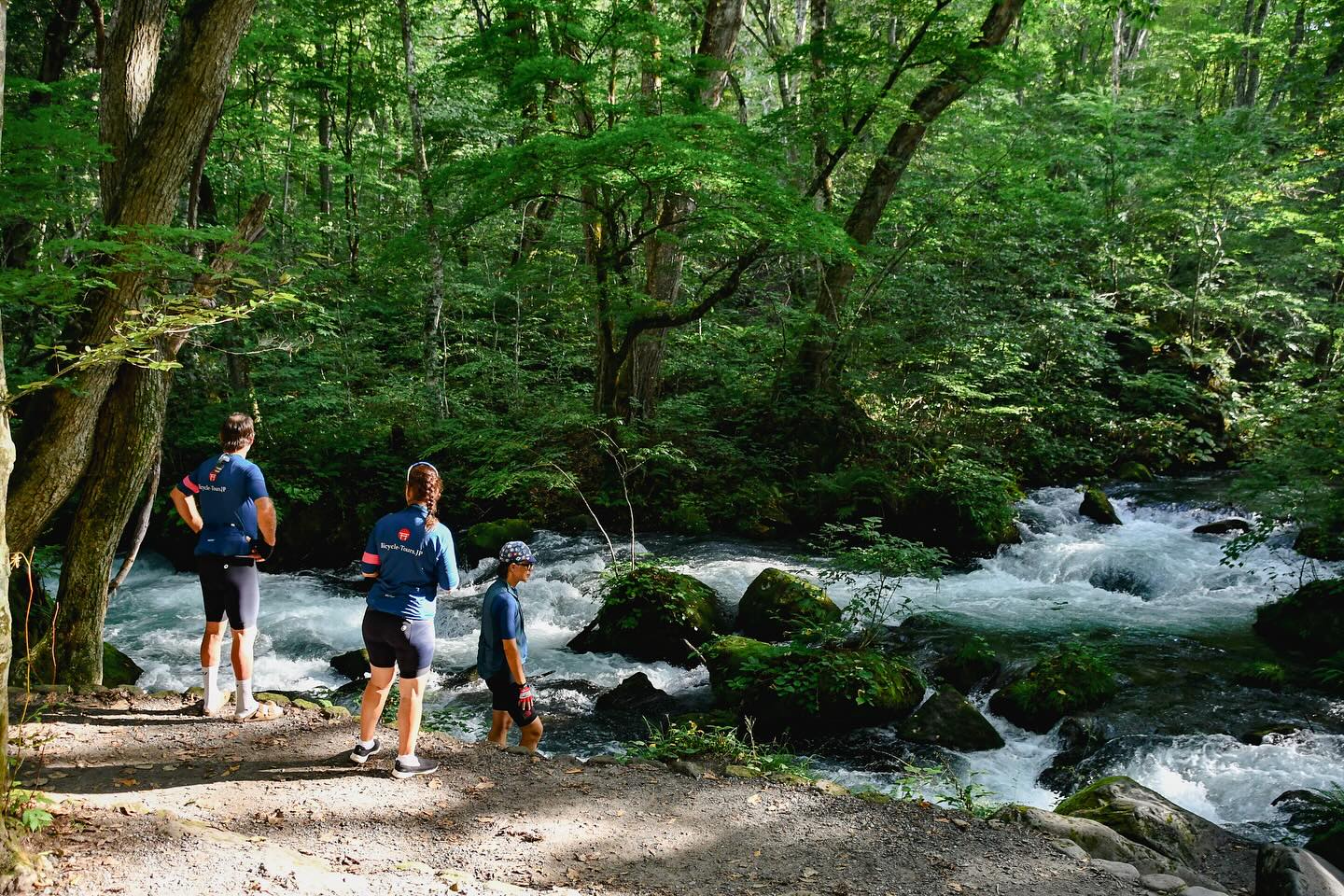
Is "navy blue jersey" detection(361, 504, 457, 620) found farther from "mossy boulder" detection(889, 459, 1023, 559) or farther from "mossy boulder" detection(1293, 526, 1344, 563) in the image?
"mossy boulder" detection(1293, 526, 1344, 563)

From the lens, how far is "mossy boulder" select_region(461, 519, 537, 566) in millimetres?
12789

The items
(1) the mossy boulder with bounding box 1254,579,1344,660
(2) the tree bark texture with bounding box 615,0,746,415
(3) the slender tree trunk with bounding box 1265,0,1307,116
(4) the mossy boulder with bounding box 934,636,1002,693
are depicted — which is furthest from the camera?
(3) the slender tree trunk with bounding box 1265,0,1307,116

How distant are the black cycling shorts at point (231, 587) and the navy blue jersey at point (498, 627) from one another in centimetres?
142

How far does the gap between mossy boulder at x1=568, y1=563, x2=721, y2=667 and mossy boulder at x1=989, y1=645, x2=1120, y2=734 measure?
3.15m

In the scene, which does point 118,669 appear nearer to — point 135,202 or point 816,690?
point 135,202

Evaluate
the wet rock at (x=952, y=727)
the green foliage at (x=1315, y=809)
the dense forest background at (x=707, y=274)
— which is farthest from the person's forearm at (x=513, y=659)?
the green foliage at (x=1315, y=809)

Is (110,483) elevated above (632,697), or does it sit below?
above

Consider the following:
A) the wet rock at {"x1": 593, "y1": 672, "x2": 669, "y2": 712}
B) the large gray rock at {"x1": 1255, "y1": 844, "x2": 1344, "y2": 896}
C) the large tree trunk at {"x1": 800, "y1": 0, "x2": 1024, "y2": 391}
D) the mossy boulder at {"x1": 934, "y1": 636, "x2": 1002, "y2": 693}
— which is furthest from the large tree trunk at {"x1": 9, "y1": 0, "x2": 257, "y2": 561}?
the large tree trunk at {"x1": 800, "y1": 0, "x2": 1024, "y2": 391}

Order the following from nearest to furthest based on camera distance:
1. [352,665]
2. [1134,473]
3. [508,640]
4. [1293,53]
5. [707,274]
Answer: [508,640], [352,665], [707,274], [1134,473], [1293,53]

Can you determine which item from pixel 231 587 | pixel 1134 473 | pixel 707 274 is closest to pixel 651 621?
pixel 231 587

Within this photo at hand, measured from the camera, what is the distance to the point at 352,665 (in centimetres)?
885

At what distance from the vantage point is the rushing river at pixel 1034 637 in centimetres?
689

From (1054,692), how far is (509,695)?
17.1 ft

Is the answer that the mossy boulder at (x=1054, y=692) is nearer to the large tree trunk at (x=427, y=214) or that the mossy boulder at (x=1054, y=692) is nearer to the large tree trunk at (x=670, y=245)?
the large tree trunk at (x=670, y=245)
